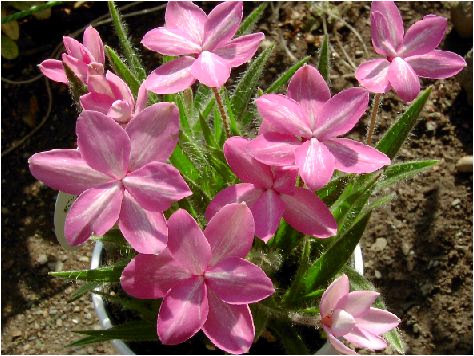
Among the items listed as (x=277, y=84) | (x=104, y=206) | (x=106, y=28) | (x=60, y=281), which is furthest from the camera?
(x=106, y=28)

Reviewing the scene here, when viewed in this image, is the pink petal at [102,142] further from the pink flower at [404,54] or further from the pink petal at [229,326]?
the pink flower at [404,54]

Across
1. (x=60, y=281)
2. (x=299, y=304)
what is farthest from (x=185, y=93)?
(x=60, y=281)

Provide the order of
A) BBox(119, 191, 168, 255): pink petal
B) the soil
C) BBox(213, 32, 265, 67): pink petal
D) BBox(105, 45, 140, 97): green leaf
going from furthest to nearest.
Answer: the soil → BBox(105, 45, 140, 97): green leaf → BBox(213, 32, 265, 67): pink petal → BBox(119, 191, 168, 255): pink petal

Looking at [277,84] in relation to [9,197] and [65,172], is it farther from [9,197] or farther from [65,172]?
[9,197]

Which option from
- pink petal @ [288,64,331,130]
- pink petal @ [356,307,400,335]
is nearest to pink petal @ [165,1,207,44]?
pink petal @ [288,64,331,130]

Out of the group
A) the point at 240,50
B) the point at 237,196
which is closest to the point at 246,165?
the point at 237,196

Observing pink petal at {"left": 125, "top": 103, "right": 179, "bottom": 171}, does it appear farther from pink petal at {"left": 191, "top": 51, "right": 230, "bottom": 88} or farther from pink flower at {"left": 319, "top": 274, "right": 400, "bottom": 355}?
pink flower at {"left": 319, "top": 274, "right": 400, "bottom": 355}
